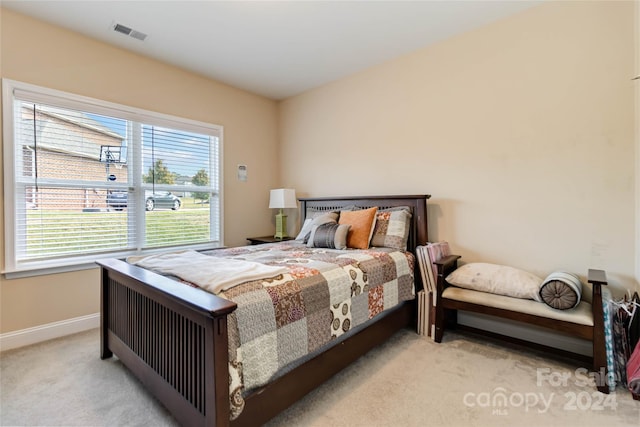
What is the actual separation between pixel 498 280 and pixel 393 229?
92 centimetres

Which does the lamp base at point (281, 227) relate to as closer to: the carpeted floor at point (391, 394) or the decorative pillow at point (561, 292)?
the carpeted floor at point (391, 394)

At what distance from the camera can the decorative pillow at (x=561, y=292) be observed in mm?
1880

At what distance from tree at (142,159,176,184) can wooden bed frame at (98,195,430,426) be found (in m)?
1.29

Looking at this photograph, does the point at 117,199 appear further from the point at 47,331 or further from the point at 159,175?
the point at 47,331

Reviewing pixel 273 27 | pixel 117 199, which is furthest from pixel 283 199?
pixel 273 27

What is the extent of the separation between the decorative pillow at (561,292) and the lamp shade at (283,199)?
9.06 feet

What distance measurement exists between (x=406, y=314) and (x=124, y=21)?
3.47m

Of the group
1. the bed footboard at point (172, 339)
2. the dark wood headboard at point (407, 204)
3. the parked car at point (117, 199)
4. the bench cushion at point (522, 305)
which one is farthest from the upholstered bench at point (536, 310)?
the parked car at point (117, 199)

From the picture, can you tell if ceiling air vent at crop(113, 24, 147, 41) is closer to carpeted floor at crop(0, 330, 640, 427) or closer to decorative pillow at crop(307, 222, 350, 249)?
decorative pillow at crop(307, 222, 350, 249)

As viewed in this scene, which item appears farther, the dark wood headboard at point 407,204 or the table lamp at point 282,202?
the table lamp at point 282,202

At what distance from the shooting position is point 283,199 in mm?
3844

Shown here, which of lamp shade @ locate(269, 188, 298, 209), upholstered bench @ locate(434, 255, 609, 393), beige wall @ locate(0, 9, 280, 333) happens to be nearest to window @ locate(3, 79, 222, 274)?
beige wall @ locate(0, 9, 280, 333)

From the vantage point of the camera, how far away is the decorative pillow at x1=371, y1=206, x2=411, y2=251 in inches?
106

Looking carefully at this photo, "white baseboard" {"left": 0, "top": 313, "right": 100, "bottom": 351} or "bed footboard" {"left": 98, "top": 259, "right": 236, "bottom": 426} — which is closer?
"bed footboard" {"left": 98, "top": 259, "right": 236, "bottom": 426}
